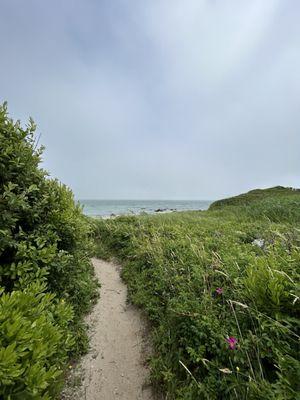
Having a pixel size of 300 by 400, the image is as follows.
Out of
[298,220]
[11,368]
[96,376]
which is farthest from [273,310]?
[298,220]

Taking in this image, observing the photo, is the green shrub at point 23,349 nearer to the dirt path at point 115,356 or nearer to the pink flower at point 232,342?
the pink flower at point 232,342

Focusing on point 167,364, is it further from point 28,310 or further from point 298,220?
point 298,220

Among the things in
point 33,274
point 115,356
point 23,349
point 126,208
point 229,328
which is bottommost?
point 115,356

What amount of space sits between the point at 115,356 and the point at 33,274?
2.43 m

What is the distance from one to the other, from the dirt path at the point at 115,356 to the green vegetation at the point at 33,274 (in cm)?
38

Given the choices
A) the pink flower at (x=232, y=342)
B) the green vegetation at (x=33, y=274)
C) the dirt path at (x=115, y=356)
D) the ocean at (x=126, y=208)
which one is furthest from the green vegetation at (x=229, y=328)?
the ocean at (x=126, y=208)

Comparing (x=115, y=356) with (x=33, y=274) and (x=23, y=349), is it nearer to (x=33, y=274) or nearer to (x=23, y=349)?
(x=33, y=274)

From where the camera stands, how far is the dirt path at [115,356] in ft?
10.6

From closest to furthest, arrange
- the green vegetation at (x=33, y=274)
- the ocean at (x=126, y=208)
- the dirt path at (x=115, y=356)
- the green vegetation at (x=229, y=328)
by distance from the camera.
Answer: the green vegetation at (x=33, y=274), the green vegetation at (x=229, y=328), the dirt path at (x=115, y=356), the ocean at (x=126, y=208)

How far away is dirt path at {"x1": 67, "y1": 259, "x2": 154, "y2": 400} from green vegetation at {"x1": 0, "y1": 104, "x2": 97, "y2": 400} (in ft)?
1.24

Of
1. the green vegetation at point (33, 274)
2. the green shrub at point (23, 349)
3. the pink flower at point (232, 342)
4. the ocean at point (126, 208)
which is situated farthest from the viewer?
the ocean at point (126, 208)

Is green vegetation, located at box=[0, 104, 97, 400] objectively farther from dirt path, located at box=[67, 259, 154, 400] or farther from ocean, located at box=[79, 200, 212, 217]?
ocean, located at box=[79, 200, 212, 217]

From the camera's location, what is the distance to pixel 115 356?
3.92 m

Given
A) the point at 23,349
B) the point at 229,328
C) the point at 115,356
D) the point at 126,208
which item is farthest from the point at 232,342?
the point at 126,208
